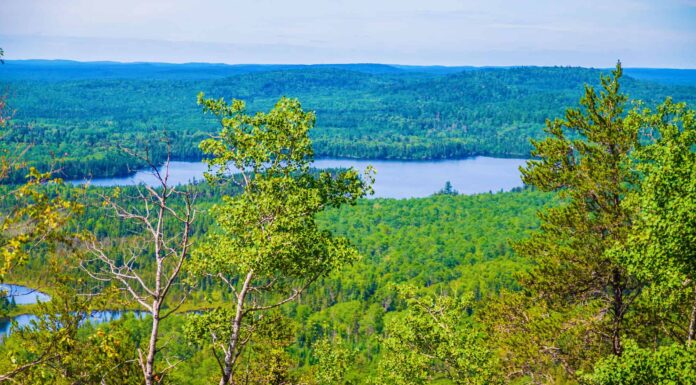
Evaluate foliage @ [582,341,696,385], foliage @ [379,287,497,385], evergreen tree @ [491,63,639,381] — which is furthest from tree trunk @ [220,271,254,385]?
evergreen tree @ [491,63,639,381]

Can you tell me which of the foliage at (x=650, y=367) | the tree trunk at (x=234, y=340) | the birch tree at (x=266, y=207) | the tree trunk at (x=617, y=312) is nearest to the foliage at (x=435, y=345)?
the tree trunk at (x=617, y=312)

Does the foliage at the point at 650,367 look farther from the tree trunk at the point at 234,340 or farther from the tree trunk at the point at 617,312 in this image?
the tree trunk at the point at 234,340

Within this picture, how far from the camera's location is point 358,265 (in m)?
124

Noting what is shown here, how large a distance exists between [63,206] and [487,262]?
378 ft

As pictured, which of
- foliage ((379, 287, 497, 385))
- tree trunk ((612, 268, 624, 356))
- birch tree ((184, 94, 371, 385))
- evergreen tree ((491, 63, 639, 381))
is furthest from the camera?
foliage ((379, 287, 497, 385))

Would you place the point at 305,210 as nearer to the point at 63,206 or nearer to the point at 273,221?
the point at 273,221

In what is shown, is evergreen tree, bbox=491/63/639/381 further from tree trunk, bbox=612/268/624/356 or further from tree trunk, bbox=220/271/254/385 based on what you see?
tree trunk, bbox=220/271/254/385

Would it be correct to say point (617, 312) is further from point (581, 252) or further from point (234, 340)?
point (234, 340)

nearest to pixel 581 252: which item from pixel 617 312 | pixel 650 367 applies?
pixel 617 312

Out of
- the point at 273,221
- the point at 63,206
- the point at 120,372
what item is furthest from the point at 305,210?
the point at 120,372

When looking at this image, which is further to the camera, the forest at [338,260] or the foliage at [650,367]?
→ the foliage at [650,367]

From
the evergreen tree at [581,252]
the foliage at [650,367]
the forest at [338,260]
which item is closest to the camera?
the forest at [338,260]

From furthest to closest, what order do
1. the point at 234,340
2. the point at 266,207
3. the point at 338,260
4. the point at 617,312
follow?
the point at 617,312 → the point at 338,260 → the point at 234,340 → the point at 266,207

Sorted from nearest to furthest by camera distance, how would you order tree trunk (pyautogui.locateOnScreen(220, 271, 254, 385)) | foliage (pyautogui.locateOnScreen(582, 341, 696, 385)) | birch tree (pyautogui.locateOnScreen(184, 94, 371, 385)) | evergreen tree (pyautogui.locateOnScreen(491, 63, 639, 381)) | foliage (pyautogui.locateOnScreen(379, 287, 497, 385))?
foliage (pyautogui.locateOnScreen(582, 341, 696, 385)) → tree trunk (pyautogui.locateOnScreen(220, 271, 254, 385)) → birch tree (pyautogui.locateOnScreen(184, 94, 371, 385)) → evergreen tree (pyautogui.locateOnScreen(491, 63, 639, 381)) → foliage (pyautogui.locateOnScreen(379, 287, 497, 385))
